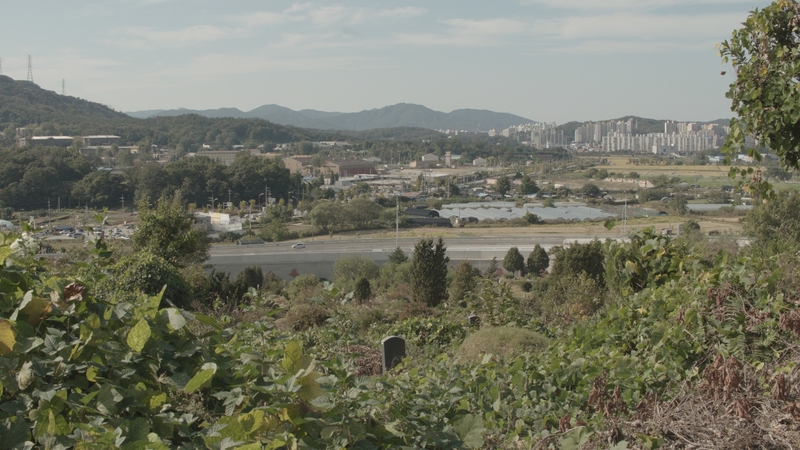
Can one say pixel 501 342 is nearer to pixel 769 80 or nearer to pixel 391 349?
pixel 391 349

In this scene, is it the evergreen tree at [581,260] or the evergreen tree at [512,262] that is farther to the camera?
the evergreen tree at [512,262]

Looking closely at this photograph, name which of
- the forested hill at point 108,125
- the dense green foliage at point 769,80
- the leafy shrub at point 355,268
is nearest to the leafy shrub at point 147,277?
the dense green foliage at point 769,80

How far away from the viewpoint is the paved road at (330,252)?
2216 centimetres

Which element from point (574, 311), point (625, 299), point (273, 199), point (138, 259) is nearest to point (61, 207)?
point (273, 199)

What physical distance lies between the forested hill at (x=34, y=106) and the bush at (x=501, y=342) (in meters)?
80.9

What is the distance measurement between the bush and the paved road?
614 inches

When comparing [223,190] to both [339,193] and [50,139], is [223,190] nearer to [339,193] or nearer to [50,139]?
[339,193]

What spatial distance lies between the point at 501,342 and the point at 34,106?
91.7 metres

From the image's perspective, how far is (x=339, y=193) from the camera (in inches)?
1964

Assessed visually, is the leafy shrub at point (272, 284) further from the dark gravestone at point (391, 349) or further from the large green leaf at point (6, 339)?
the large green leaf at point (6, 339)

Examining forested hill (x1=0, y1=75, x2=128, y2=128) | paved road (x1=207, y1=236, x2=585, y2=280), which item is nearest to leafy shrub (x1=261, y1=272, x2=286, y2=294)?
paved road (x1=207, y1=236, x2=585, y2=280)

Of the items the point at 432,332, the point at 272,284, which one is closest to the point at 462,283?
the point at 272,284

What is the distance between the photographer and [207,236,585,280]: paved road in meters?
22.2

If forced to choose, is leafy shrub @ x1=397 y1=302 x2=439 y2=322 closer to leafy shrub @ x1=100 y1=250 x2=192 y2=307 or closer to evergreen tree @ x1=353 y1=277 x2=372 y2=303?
leafy shrub @ x1=100 y1=250 x2=192 y2=307
